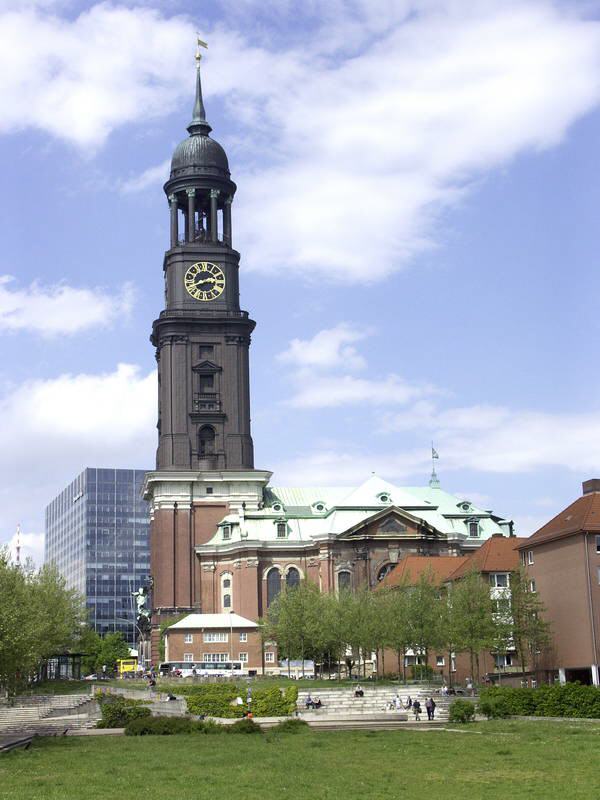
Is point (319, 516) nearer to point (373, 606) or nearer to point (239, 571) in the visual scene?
point (239, 571)

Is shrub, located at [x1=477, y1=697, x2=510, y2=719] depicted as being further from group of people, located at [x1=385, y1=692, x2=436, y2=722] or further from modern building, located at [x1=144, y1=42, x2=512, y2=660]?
modern building, located at [x1=144, y1=42, x2=512, y2=660]

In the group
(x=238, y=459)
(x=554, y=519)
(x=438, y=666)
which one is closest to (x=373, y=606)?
(x=438, y=666)

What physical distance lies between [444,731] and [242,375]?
3229 inches

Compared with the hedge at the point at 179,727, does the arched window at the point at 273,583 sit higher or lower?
higher

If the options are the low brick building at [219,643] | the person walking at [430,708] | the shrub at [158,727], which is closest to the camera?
the shrub at [158,727]

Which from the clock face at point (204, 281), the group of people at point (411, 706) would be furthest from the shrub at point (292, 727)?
the clock face at point (204, 281)

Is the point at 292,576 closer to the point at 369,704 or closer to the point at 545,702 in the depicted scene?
the point at 369,704

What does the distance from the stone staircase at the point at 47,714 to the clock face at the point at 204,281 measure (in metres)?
59.4

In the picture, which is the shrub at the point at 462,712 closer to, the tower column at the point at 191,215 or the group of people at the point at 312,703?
the group of people at the point at 312,703

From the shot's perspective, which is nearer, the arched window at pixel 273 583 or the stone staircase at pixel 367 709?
the stone staircase at pixel 367 709

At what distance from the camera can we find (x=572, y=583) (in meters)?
84.8

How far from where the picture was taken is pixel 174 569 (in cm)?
13312

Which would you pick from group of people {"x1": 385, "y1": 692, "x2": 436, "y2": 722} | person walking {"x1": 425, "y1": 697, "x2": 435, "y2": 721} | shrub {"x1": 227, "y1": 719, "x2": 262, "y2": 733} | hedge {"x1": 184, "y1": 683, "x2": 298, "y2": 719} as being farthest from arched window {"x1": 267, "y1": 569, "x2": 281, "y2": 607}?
shrub {"x1": 227, "y1": 719, "x2": 262, "y2": 733}

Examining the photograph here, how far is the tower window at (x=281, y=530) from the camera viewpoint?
5315 inches
